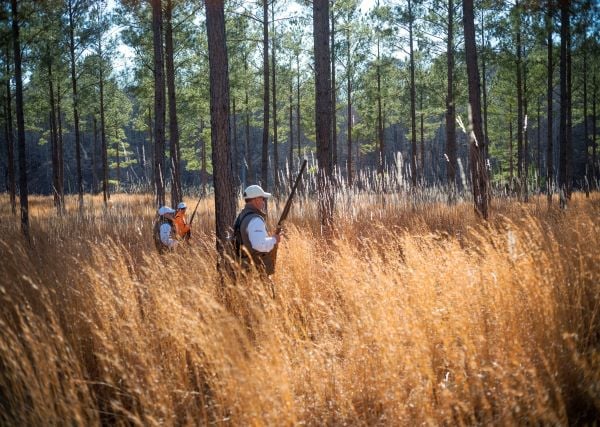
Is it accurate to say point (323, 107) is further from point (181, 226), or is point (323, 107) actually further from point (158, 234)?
point (158, 234)

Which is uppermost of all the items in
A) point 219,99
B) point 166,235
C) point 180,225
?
point 219,99

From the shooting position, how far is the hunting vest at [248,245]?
3.95 m

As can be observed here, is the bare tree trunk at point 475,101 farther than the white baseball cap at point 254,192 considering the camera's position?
Yes

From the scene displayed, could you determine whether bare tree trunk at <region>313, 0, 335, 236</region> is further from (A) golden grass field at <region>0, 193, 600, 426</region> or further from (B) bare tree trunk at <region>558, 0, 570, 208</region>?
(B) bare tree trunk at <region>558, 0, 570, 208</region>

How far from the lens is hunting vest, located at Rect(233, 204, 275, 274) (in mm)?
3951

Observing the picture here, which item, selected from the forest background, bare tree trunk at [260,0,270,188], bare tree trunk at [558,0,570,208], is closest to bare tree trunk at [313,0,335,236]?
the forest background

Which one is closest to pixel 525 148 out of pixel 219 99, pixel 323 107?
pixel 323 107

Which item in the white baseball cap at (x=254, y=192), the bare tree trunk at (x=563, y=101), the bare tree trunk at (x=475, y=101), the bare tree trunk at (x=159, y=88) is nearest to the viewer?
the white baseball cap at (x=254, y=192)

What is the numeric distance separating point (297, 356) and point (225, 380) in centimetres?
61

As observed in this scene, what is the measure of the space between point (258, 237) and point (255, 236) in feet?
0.10

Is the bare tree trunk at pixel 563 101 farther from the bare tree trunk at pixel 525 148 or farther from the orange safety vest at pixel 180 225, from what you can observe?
the orange safety vest at pixel 180 225

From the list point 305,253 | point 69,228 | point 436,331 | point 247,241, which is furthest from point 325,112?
point 69,228

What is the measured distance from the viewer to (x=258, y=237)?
3.87 m

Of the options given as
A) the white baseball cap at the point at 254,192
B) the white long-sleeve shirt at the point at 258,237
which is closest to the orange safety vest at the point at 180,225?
the white baseball cap at the point at 254,192
